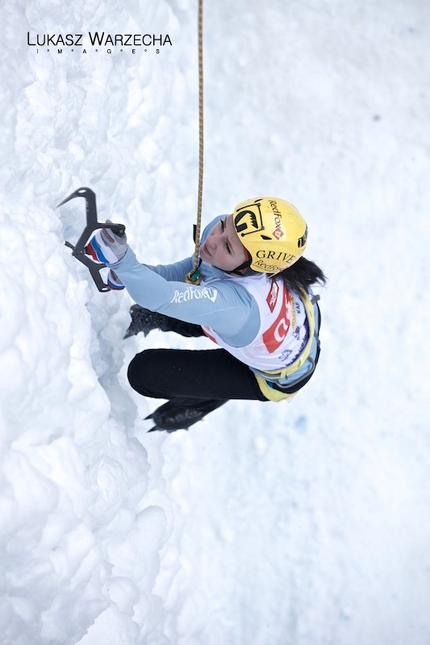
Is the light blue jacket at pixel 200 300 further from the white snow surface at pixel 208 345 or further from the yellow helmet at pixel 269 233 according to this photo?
the white snow surface at pixel 208 345

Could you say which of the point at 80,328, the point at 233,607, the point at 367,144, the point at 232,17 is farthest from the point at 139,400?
the point at 232,17

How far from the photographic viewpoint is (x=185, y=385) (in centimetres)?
235

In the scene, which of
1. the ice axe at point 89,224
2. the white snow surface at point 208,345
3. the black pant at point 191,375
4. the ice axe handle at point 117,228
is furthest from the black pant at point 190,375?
the ice axe handle at point 117,228

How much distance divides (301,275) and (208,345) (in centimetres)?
110

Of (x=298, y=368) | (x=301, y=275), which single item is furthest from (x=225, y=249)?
(x=298, y=368)

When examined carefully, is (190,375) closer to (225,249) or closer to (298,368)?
(298,368)

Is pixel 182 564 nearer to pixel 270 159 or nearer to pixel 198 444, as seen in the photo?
pixel 198 444

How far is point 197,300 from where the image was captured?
176cm

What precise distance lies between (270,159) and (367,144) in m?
0.64

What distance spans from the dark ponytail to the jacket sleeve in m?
0.32

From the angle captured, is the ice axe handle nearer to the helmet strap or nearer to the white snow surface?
the white snow surface

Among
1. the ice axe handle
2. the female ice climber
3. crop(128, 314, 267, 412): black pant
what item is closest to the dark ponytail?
the female ice climber

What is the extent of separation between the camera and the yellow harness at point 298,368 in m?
2.26

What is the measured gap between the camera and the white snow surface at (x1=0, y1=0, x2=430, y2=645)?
170cm
